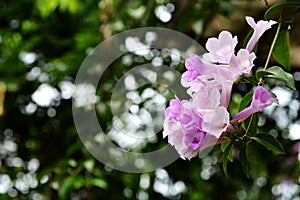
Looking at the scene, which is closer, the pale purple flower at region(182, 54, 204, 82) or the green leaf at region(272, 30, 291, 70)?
the pale purple flower at region(182, 54, 204, 82)

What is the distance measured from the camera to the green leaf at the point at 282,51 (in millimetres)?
687

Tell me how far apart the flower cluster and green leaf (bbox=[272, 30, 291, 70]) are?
4.6 inches

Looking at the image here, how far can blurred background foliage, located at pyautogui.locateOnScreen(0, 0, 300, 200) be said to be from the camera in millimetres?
1487

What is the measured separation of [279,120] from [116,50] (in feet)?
2.03

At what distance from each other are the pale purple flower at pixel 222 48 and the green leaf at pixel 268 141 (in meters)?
0.09

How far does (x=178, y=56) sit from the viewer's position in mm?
1408

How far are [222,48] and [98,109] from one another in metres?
1.06

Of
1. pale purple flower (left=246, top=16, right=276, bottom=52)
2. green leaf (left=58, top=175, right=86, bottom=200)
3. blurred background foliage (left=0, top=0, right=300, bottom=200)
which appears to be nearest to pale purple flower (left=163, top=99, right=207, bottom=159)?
pale purple flower (left=246, top=16, right=276, bottom=52)

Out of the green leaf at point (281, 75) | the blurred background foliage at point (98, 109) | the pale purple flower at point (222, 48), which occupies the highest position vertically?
the pale purple flower at point (222, 48)

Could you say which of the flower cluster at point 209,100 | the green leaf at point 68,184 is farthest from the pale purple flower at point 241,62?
the green leaf at point 68,184

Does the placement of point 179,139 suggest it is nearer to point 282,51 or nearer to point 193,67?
point 193,67

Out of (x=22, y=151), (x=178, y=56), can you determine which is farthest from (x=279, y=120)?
(x=22, y=151)

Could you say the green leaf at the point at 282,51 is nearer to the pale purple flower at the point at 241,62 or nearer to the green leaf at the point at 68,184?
the pale purple flower at the point at 241,62

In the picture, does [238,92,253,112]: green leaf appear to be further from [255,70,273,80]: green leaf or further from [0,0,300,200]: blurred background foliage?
[0,0,300,200]: blurred background foliage
